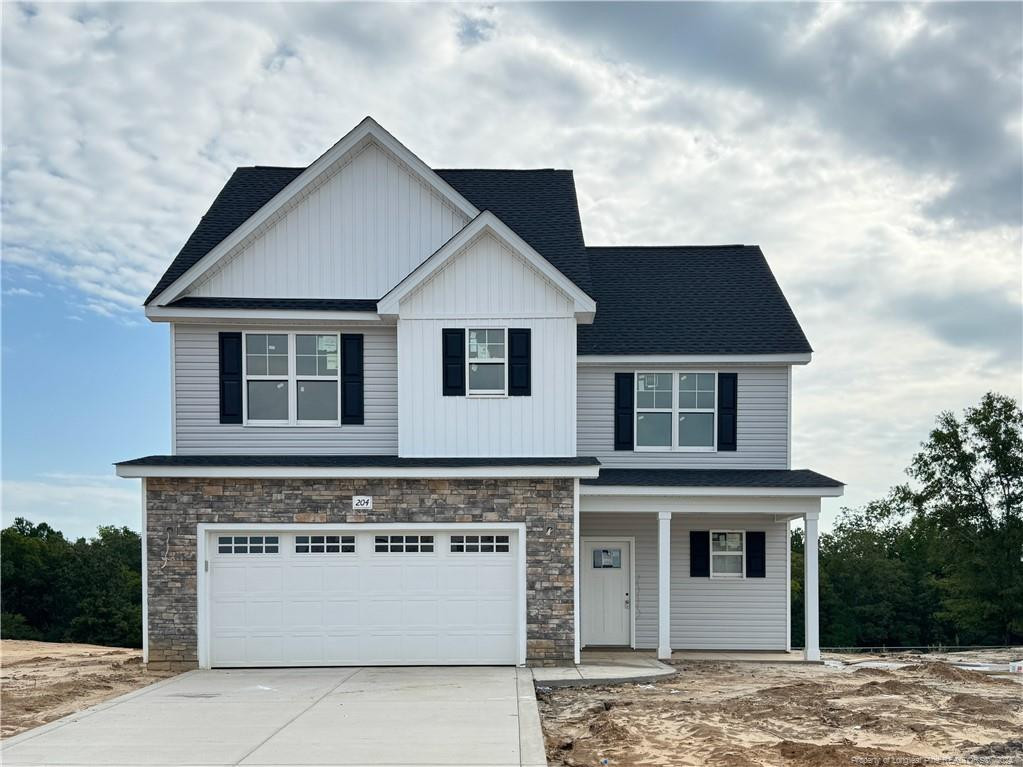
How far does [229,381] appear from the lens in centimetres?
1738

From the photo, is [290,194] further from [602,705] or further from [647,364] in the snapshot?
[602,705]

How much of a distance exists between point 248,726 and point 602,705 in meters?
4.56

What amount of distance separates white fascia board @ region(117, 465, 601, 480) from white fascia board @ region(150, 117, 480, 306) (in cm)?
301

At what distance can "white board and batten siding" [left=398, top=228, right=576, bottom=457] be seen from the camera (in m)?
16.8

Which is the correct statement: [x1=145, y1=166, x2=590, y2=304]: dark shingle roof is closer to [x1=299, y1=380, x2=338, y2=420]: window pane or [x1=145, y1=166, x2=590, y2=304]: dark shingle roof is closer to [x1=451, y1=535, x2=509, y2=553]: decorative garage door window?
[x1=299, y1=380, x2=338, y2=420]: window pane

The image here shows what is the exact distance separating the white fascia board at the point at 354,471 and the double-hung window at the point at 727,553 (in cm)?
470

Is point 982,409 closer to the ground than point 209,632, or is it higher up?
higher up

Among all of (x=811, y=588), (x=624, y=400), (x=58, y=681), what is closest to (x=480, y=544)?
(x=624, y=400)

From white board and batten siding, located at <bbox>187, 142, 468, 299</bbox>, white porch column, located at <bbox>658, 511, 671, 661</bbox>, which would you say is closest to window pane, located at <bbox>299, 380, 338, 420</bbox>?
white board and batten siding, located at <bbox>187, 142, 468, 299</bbox>

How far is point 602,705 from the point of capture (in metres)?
13.1

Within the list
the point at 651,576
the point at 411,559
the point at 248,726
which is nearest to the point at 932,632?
the point at 651,576

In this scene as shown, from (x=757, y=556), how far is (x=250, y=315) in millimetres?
10606

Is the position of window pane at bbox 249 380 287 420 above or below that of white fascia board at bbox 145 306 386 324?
below

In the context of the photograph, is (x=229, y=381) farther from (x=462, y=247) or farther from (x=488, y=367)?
(x=462, y=247)
